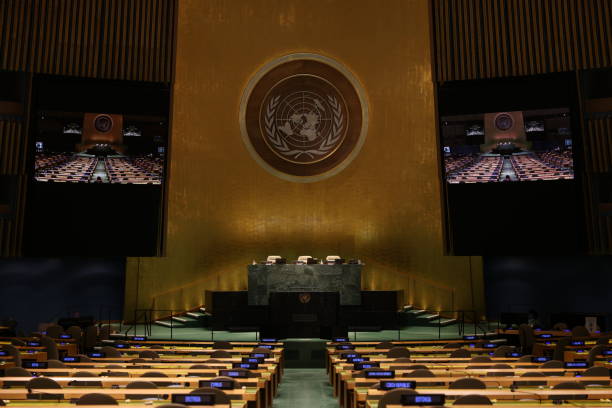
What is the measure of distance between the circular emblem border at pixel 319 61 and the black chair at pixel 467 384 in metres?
12.1

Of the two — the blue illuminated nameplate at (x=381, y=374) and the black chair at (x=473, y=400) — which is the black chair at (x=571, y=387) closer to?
the black chair at (x=473, y=400)

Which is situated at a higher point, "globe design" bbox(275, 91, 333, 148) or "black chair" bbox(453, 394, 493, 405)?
"globe design" bbox(275, 91, 333, 148)

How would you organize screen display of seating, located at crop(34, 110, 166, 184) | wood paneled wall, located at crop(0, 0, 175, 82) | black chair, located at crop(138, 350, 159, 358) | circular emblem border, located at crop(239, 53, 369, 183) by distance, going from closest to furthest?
black chair, located at crop(138, 350, 159, 358)
screen display of seating, located at crop(34, 110, 166, 184)
wood paneled wall, located at crop(0, 0, 175, 82)
circular emblem border, located at crop(239, 53, 369, 183)

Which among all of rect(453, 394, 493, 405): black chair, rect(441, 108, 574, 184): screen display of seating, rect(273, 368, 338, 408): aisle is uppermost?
rect(441, 108, 574, 184): screen display of seating

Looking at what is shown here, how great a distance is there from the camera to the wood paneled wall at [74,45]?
13.8 meters

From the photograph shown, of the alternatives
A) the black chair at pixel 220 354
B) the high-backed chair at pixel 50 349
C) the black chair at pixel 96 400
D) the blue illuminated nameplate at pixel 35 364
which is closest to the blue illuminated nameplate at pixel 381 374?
the black chair at pixel 96 400

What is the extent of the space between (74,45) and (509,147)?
1183 cm

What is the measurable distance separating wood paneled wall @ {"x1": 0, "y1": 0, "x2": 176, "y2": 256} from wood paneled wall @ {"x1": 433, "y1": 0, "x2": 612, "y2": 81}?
305 inches

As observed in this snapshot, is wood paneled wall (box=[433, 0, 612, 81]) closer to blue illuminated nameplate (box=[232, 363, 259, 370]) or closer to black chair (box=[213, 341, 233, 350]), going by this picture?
black chair (box=[213, 341, 233, 350])

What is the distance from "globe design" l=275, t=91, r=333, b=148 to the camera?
17.6 m

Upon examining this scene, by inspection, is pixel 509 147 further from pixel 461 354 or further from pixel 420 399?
pixel 420 399

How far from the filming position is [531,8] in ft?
46.8

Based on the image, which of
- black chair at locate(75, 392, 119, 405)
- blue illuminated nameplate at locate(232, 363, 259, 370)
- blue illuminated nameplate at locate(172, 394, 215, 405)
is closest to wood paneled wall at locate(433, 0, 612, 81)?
blue illuminated nameplate at locate(232, 363, 259, 370)

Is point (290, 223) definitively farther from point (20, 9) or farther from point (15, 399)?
point (15, 399)
